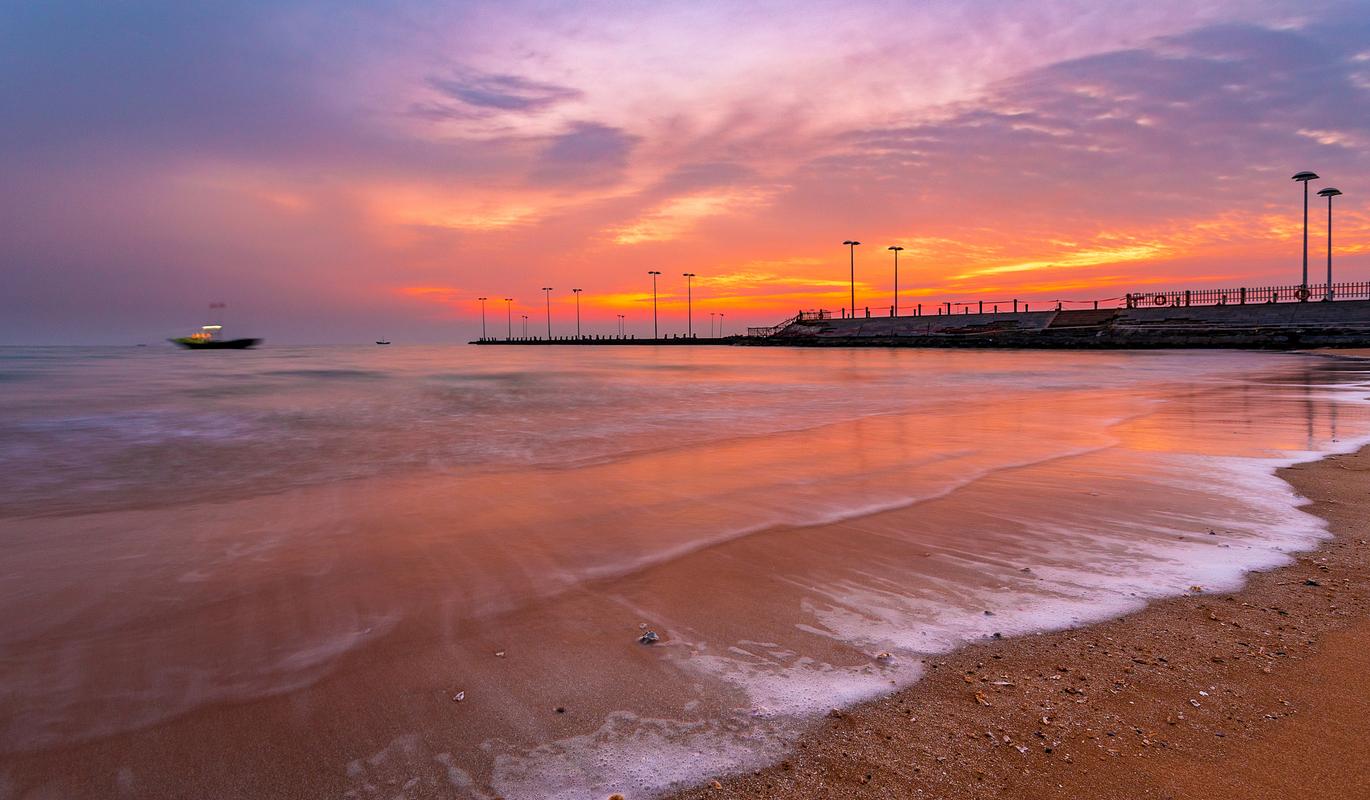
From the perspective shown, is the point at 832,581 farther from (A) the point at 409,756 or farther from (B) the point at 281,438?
(B) the point at 281,438

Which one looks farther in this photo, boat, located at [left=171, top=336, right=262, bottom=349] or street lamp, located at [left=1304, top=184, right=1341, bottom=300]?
boat, located at [left=171, top=336, right=262, bottom=349]

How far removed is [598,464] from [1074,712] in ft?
23.6

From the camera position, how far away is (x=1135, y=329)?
53.3m

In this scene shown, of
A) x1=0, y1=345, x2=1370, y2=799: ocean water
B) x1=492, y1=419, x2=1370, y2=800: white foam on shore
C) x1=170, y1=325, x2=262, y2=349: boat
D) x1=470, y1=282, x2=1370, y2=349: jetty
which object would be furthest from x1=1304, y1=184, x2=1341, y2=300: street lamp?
x1=170, y1=325, x2=262, y2=349: boat

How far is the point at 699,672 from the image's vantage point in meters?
3.12

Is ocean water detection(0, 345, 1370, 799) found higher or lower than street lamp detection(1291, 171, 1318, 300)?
lower

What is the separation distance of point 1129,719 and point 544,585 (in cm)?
310

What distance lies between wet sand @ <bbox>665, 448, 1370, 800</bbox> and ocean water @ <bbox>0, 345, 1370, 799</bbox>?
21 cm

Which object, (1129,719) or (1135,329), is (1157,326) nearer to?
(1135,329)

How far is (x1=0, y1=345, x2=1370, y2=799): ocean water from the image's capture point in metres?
2.64

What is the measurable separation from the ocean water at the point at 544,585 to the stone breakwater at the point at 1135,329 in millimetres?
42837

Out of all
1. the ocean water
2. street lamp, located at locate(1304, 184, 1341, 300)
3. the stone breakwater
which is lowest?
the ocean water

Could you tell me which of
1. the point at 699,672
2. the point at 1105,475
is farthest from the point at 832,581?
the point at 1105,475

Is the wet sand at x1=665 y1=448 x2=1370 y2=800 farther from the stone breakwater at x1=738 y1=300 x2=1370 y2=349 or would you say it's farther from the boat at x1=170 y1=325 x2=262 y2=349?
the boat at x1=170 y1=325 x2=262 y2=349
